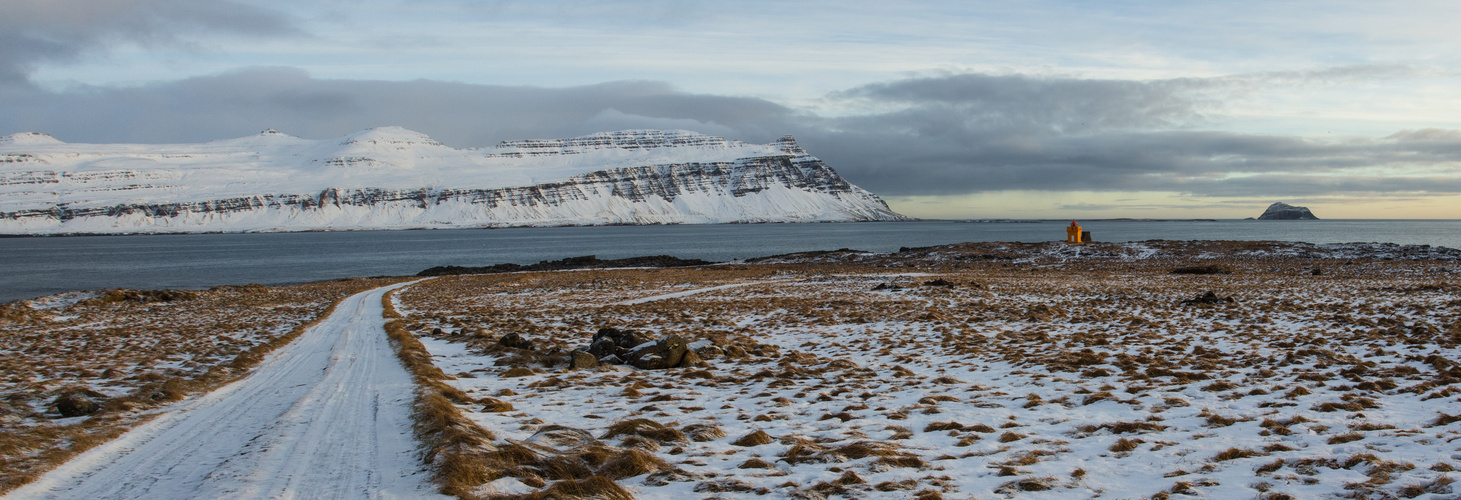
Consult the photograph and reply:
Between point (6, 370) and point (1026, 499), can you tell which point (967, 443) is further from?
point (6, 370)

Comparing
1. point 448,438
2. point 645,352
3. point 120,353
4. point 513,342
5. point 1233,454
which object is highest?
point 1233,454

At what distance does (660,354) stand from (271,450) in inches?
286

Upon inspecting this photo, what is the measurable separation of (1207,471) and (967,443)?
232 centimetres

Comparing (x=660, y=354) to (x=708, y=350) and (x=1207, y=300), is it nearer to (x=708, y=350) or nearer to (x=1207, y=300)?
(x=708, y=350)

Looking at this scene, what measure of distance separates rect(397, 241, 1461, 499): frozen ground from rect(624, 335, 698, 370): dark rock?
1.32 feet

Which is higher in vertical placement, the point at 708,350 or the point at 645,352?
the point at 645,352

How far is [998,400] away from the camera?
35.0ft

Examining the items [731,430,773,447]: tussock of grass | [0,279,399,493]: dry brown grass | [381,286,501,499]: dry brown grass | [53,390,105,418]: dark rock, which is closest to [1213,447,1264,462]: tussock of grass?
[731,430,773,447]: tussock of grass

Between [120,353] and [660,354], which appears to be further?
[120,353]

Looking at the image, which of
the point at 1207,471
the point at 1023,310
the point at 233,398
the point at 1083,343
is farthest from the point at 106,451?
the point at 1023,310

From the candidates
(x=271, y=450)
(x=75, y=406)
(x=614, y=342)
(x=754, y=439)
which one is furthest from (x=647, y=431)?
(x=75, y=406)

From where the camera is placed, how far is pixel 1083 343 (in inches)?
620

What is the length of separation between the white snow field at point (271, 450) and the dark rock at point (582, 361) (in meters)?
3.01

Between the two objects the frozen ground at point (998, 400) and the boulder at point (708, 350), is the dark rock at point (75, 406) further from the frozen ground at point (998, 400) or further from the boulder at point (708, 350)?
the boulder at point (708, 350)
